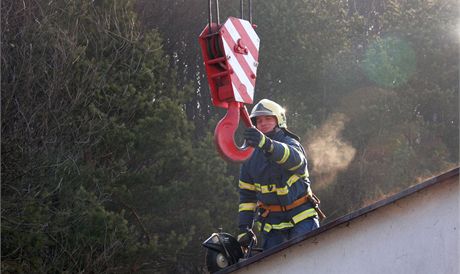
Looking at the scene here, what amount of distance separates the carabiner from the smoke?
10858mm

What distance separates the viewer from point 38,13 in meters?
12.6

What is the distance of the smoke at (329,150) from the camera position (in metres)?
17.3

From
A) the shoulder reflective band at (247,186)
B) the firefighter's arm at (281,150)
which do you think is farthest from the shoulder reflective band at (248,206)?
the firefighter's arm at (281,150)

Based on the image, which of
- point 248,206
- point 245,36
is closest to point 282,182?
point 248,206

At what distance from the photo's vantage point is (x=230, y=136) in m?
6.09

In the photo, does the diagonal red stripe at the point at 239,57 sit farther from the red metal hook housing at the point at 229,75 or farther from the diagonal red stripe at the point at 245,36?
the diagonal red stripe at the point at 245,36

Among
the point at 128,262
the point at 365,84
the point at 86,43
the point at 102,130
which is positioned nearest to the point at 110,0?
the point at 86,43

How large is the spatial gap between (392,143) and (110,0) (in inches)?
298

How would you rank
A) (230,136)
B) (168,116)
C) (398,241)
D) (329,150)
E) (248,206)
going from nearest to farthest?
(398,241) → (230,136) → (248,206) → (168,116) → (329,150)

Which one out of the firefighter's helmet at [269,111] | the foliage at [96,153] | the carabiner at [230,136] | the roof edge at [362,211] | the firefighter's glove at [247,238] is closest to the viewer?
the roof edge at [362,211]

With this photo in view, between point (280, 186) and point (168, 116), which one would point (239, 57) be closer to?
point (280, 186)

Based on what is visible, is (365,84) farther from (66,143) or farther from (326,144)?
(66,143)

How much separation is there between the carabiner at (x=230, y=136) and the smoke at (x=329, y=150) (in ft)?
35.6

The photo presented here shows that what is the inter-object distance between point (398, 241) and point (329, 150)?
13853 millimetres
